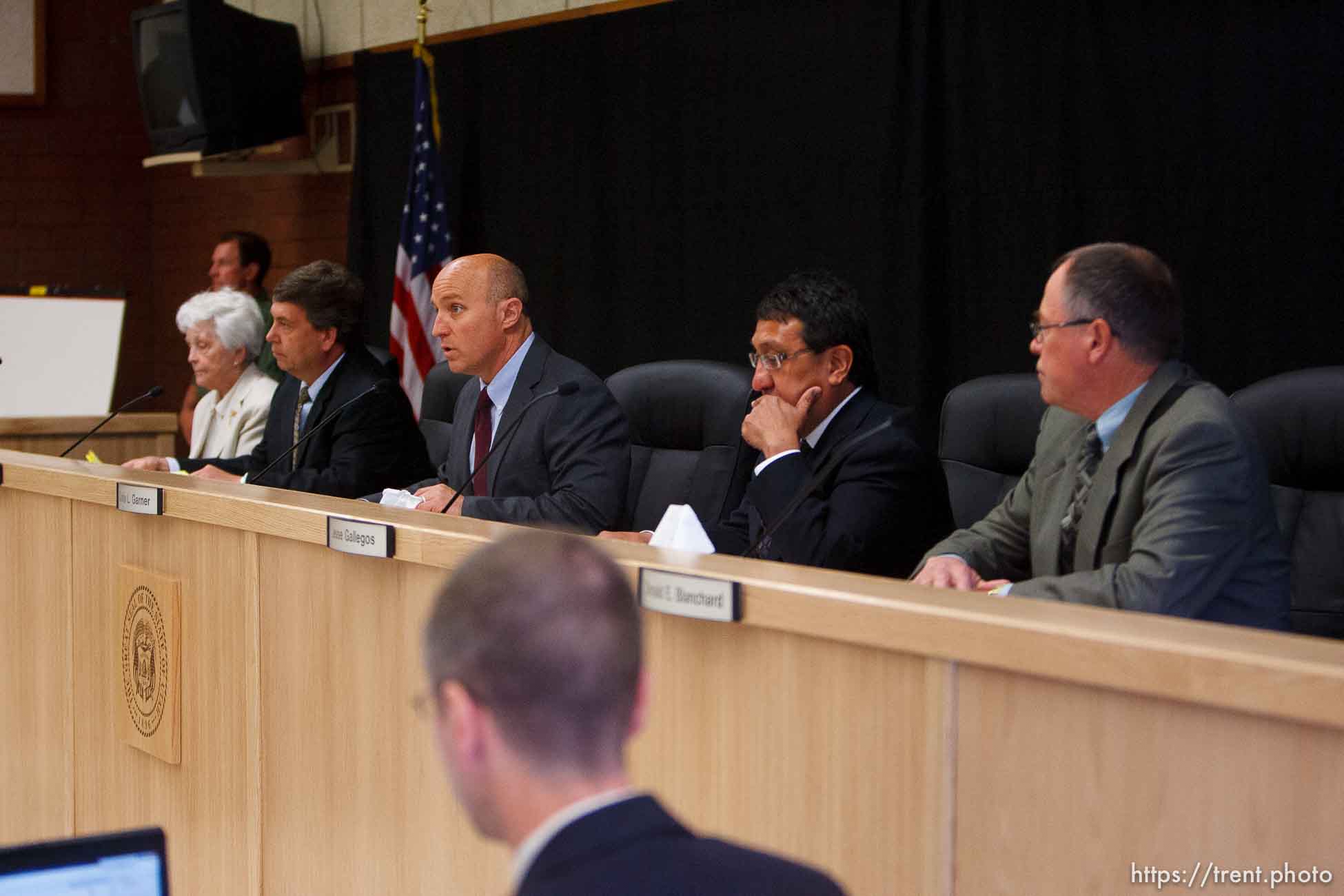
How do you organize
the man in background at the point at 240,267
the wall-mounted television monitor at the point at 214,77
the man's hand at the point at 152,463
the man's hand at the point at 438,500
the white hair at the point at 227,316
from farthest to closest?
1. the man in background at the point at 240,267
2. the wall-mounted television monitor at the point at 214,77
3. the white hair at the point at 227,316
4. the man's hand at the point at 152,463
5. the man's hand at the point at 438,500

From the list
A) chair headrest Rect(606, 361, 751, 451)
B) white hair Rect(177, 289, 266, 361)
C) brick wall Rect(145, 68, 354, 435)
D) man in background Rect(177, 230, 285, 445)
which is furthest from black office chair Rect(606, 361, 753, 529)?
brick wall Rect(145, 68, 354, 435)

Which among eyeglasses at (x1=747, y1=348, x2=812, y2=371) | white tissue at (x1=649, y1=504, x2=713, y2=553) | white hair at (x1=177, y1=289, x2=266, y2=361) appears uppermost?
white hair at (x1=177, y1=289, x2=266, y2=361)

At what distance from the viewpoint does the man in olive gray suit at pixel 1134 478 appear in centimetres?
187

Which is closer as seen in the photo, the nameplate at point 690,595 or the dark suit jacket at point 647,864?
the dark suit jacket at point 647,864

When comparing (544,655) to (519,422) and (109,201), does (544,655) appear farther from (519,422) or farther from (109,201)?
(109,201)

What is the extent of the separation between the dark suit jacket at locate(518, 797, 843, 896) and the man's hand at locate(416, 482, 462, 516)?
2087 mm

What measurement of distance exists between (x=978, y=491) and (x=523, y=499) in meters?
0.95

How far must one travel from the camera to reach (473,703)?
2.69ft

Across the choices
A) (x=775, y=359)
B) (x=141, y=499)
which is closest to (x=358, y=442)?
(x=141, y=499)

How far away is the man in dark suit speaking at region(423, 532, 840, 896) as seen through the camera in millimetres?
785

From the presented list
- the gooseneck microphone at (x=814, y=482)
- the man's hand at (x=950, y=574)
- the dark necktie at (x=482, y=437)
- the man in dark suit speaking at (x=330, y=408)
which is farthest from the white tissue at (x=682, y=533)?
the man in dark suit speaking at (x=330, y=408)

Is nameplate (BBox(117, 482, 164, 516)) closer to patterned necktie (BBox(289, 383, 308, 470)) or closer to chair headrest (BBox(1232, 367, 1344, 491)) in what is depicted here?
patterned necktie (BBox(289, 383, 308, 470))

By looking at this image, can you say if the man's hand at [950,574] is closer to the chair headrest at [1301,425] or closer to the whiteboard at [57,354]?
the chair headrest at [1301,425]

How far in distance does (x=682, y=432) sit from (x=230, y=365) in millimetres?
1571
